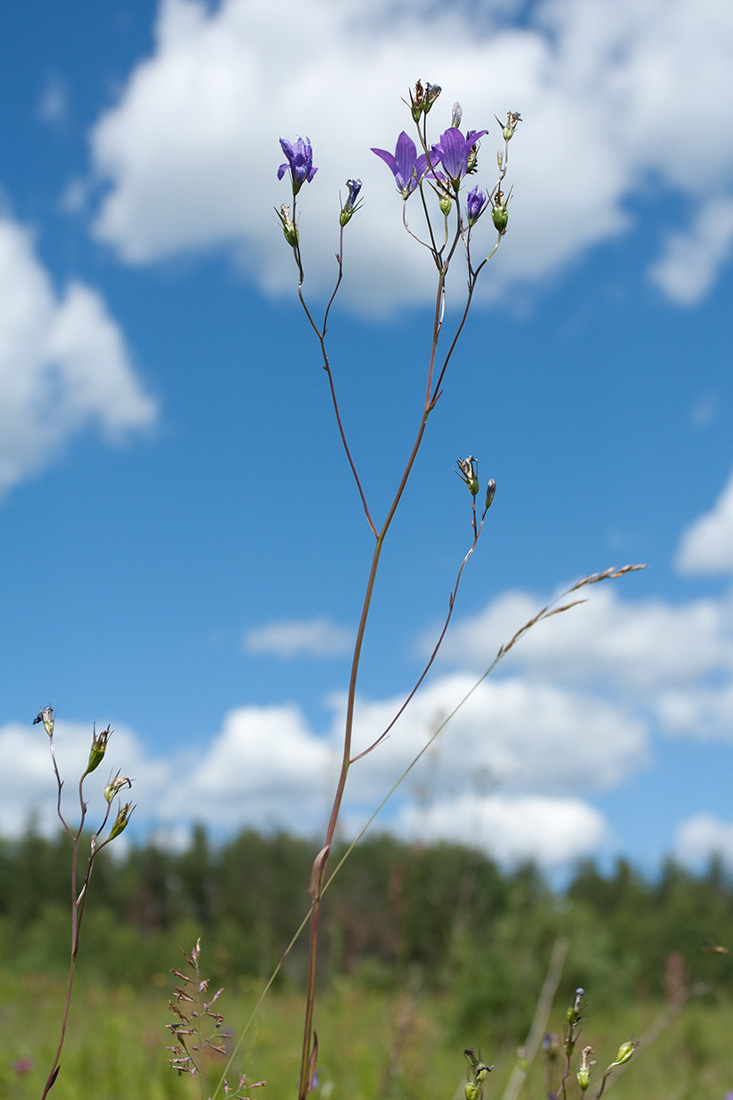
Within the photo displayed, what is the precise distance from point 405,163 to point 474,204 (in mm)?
107

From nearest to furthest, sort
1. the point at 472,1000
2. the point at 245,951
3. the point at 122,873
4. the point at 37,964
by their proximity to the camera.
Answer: the point at 472,1000 → the point at 245,951 → the point at 37,964 → the point at 122,873

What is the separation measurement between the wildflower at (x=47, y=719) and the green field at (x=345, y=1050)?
566mm

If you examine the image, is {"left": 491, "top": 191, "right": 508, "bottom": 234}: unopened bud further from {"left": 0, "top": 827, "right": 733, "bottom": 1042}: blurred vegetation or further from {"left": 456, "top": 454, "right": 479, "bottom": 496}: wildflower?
{"left": 0, "top": 827, "right": 733, "bottom": 1042}: blurred vegetation

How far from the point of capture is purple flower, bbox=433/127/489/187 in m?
1.12

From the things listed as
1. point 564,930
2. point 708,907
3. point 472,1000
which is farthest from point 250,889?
point 472,1000

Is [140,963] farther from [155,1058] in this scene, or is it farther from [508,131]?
[508,131]

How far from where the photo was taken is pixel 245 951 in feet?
53.2

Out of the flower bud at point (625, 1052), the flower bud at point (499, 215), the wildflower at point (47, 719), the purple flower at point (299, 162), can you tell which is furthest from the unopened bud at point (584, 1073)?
the purple flower at point (299, 162)

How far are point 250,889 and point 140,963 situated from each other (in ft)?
20.9

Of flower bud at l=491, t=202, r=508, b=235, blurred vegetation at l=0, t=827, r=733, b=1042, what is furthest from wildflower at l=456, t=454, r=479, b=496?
blurred vegetation at l=0, t=827, r=733, b=1042

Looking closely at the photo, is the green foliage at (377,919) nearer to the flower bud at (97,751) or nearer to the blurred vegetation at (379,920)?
the blurred vegetation at (379,920)

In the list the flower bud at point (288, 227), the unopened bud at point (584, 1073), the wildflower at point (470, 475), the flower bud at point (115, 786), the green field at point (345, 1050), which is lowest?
the green field at point (345, 1050)

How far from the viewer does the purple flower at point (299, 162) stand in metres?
1.14

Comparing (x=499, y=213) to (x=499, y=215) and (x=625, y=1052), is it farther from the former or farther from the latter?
(x=625, y=1052)
